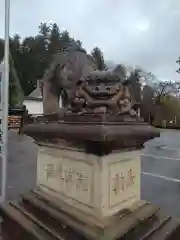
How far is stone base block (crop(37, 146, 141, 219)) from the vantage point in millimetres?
2125

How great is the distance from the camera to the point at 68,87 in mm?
2598

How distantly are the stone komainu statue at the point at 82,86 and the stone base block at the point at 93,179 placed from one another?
1.22 feet

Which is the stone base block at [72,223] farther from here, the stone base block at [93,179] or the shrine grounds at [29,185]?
the shrine grounds at [29,185]

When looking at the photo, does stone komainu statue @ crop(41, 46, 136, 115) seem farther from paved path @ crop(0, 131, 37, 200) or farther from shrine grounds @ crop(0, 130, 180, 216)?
paved path @ crop(0, 131, 37, 200)

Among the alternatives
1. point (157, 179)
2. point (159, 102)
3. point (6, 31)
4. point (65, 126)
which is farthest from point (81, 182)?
point (159, 102)

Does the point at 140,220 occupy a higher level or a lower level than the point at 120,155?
lower

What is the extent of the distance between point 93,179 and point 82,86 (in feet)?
2.43

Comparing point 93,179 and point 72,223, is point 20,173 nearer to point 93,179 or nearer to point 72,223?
point 72,223

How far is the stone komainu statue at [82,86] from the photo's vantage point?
227 centimetres

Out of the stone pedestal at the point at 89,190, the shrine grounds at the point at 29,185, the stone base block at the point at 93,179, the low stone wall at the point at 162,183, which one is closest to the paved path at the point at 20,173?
the shrine grounds at the point at 29,185

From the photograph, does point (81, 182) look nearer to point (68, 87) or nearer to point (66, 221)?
point (66, 221)

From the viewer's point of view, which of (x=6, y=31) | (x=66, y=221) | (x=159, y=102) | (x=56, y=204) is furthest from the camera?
(x=159, y=102)

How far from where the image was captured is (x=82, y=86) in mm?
2334

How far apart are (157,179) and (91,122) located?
Result: 5.18 m
